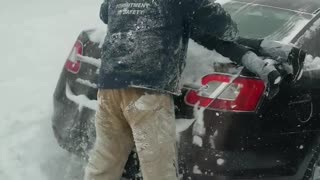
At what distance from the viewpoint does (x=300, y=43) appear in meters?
3.49

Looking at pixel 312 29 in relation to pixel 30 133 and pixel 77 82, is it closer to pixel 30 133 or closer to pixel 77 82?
pixel 77 82

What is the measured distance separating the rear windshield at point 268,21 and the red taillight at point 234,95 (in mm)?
808

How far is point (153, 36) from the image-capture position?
2.62 m

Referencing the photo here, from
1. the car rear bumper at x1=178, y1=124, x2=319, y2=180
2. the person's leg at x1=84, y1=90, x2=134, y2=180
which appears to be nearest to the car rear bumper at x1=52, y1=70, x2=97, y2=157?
the person's leg at x1=84, y1=90, x2=134, y2=180

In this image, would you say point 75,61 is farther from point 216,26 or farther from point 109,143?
point 216,26

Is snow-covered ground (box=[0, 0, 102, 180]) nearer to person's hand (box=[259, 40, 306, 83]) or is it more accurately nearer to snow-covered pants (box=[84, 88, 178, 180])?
snow-covered pants (box=[84, 88, 178, 180])

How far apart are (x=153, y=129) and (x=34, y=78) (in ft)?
13.7

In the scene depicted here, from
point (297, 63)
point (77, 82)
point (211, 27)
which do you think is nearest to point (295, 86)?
point (297, 63)

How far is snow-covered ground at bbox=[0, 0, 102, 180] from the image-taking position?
13.5 feet

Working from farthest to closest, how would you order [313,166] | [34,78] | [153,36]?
[34,78], [313,166], [153,36]

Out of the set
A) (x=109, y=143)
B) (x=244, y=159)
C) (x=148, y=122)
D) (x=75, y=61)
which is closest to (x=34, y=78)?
(x=75, y=61)

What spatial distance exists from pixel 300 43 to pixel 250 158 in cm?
105

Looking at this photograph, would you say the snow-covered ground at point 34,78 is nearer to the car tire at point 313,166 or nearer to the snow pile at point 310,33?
the car tire at point 313,166

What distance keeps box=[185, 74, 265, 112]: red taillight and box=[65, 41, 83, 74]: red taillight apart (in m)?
1.13
